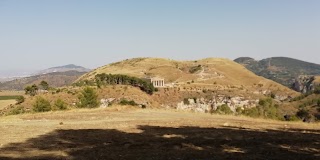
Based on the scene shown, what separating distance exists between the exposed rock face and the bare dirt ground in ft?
457

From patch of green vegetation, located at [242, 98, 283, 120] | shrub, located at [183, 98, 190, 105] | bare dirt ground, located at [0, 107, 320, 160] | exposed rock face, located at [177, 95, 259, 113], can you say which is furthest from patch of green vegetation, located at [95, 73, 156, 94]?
bare dirt ground, located at [0, 107, 320, 160]

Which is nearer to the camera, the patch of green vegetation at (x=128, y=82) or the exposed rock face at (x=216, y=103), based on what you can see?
the exposed rock face at (x=216, y=103)

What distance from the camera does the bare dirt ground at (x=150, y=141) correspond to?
52.3ft

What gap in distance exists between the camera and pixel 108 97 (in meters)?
144

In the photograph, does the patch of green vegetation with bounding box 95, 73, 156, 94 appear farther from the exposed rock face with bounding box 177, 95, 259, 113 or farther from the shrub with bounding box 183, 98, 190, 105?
the exposed rock face with bounding box 177, 95, 259, 113

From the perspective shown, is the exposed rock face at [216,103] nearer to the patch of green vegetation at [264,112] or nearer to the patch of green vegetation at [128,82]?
the patch of green vegetation at [128,82]

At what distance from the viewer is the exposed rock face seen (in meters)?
168

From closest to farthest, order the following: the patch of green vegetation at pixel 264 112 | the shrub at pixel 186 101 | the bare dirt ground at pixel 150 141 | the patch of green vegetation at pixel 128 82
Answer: the bare dirt ground at pixel 150 141 → the patch of green vegetation at pixel 264 112 → the patch of green vegetation at pixel 128 82 → the shrub at pixel 186 101

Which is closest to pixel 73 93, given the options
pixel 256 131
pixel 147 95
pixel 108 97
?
pixel 108 97

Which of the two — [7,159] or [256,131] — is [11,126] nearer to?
[7,159]

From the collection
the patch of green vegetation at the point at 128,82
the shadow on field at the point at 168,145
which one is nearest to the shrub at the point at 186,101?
the patch of green vegetation at the point at 128,82

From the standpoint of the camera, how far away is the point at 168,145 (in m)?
18.3

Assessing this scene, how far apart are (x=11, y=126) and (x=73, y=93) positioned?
113 meters

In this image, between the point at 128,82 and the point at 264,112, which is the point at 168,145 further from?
the point at 128,82
